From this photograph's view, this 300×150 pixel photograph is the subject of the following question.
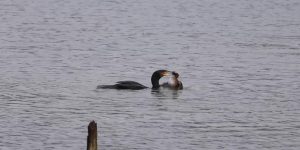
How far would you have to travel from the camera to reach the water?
28.7 meters

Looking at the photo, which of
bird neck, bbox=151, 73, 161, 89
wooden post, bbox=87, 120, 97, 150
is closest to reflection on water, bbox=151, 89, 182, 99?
bird neck, bbox=151, 73, 161, 89

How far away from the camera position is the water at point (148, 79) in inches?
1131

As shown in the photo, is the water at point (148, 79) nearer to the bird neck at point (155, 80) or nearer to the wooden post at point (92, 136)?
the bird neck at point (155, 80)

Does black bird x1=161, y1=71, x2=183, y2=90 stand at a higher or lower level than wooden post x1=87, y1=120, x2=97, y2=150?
lower

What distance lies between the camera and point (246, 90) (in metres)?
37.4

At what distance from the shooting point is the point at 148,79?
134 feet

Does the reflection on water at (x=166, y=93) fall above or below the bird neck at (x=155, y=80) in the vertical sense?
below

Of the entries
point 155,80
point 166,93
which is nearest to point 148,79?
point 155,80

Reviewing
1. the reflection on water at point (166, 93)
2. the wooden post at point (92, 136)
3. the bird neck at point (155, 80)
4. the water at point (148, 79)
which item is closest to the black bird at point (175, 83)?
the reflection on water at point (166, 93)

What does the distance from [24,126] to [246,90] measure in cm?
1066

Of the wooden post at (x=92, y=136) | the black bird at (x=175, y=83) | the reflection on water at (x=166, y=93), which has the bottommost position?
the reflection on water at (x=166, y=93)

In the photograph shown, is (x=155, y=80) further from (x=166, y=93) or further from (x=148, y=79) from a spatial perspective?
(x=148, y=79)

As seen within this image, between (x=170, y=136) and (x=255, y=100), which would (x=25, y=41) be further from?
(x=170, y=136)

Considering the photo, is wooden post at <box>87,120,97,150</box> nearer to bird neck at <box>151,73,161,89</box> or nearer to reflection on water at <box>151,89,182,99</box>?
reflection on water at <box>151,89,182,99</box>
